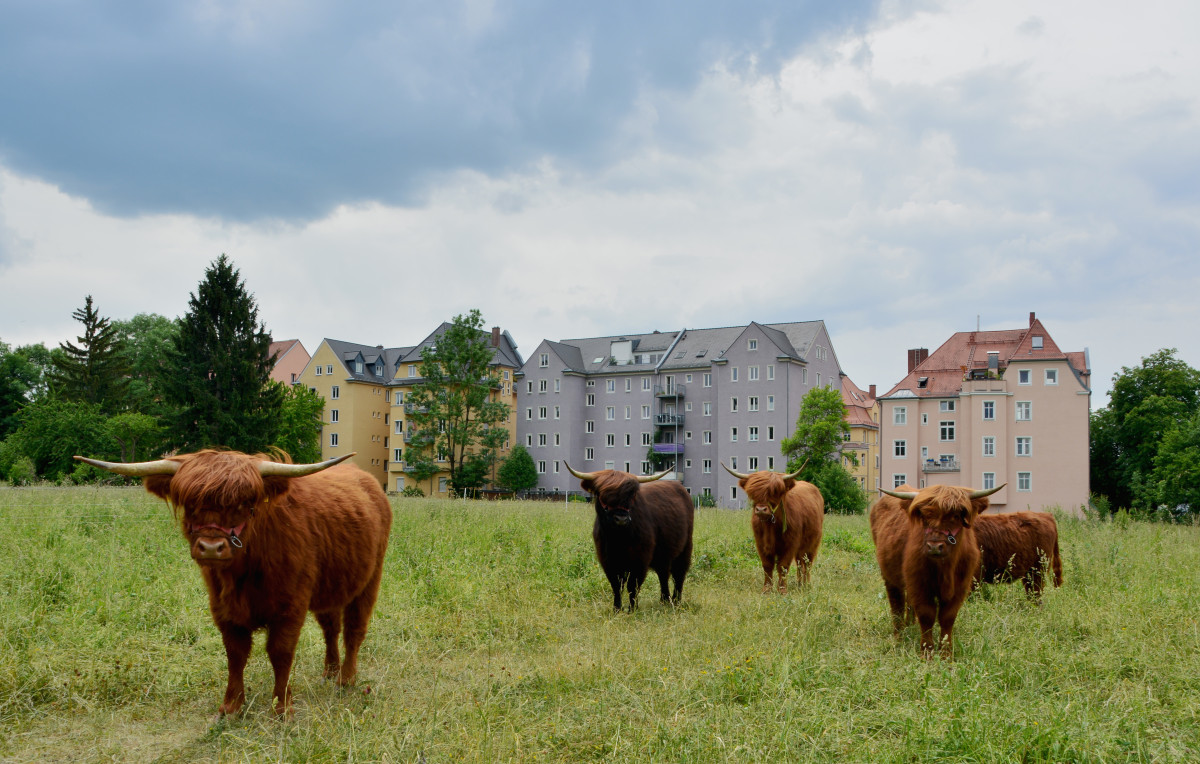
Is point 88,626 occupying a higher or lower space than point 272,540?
lower

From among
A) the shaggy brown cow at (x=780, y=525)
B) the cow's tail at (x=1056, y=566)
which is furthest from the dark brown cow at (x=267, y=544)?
the cow's tail at (x=1056, y=566)

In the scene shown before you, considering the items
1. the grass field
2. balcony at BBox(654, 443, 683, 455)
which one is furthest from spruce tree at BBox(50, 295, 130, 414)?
the grass field

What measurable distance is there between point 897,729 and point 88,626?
6126 mm

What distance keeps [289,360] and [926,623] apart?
81353 mm

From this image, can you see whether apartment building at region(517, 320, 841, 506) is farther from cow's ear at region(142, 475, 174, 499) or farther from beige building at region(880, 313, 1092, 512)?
cow's ear at region(142, 475, 174, 499)

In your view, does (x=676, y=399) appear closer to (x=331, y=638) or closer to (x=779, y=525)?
(x=779, y=525)

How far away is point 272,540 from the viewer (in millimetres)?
4695

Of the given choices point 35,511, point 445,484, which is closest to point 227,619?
point 35,511

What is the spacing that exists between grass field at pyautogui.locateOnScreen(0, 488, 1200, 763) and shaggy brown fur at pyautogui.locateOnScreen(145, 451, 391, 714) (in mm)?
317

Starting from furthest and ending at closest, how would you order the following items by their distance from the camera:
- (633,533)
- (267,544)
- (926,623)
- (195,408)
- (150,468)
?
(195,408)
(633,533)
(926,623)
(267,544)
(150,468)

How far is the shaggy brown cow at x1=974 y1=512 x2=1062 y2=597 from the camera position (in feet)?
27.8

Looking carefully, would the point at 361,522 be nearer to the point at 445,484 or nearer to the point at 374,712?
the point at 374,712

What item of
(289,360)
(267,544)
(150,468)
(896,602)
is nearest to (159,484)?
(150,468)

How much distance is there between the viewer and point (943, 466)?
5153 centimetres
